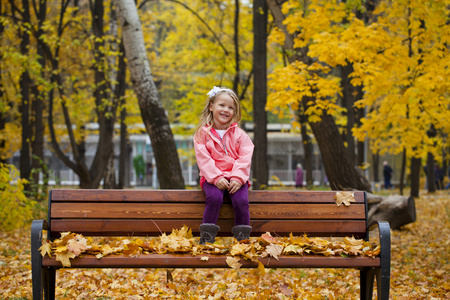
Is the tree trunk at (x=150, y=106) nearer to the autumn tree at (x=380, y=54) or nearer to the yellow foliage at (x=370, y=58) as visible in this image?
the yellow foliage at (x=370, y=58)

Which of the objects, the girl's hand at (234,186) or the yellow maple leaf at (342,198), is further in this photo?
the yellow maple leaf at (342,198)

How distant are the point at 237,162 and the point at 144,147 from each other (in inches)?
1380

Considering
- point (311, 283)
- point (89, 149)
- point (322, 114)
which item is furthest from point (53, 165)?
point (311, 283)

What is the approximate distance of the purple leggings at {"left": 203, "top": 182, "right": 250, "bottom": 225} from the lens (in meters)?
4.06

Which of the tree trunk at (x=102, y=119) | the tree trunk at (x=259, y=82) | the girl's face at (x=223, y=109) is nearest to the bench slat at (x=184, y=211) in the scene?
the girl's face at (x=223, y=109)

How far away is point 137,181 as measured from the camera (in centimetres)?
3738

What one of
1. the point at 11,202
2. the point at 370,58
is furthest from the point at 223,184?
the point at 11,202

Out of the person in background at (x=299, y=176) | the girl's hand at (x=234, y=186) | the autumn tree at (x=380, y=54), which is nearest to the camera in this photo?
the girl's hand at (x=234, y=186)

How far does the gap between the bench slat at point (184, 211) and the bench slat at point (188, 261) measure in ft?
2.17

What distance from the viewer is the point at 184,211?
4184 mm

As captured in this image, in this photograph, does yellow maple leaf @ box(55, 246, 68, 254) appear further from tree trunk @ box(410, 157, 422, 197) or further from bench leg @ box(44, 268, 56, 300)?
tree trunk @ box(410, 157, 422, 197)

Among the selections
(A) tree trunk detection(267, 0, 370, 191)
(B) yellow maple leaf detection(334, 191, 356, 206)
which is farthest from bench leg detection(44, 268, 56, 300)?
(A) tree trunk detection(267, 0, 370, 191)

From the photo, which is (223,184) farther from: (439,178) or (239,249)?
(439,178)

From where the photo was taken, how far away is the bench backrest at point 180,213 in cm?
408
